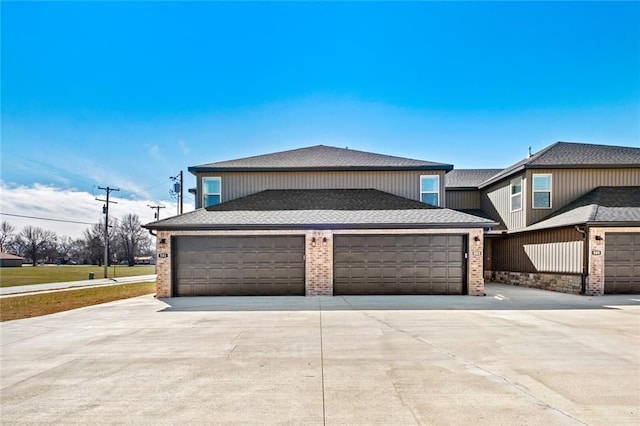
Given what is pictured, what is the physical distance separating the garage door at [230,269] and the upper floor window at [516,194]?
11.3m

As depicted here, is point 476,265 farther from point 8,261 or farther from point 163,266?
point 8,261

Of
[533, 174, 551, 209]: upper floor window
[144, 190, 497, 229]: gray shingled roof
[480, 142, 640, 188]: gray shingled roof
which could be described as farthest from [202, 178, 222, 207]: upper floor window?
[533, 174, 551, 209]: upper floor window

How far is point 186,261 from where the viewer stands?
12898mm

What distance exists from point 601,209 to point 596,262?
7.91ft

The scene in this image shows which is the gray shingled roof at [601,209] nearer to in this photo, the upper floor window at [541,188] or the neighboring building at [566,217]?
the neighboring building at [566,217]

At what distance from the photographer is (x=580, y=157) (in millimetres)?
16203

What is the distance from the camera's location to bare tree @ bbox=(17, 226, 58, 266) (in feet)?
273

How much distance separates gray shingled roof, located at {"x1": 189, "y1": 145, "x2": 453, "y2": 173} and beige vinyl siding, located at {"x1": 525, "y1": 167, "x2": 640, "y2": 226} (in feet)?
14.2

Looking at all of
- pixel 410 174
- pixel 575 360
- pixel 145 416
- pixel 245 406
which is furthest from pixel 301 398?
pixel 410 174

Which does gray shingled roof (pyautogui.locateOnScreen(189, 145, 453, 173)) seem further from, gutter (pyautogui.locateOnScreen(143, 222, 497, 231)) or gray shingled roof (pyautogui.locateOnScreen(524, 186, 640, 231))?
gray shingled roof (pyautogui.locateOnScreen(524, 186, 640, 231))

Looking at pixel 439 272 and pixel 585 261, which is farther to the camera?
pixel 439 272

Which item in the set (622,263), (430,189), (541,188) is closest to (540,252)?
(622,263)

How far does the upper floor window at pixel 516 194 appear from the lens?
1645 centimetres

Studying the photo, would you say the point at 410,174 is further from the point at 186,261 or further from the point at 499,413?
the point at 499,413
